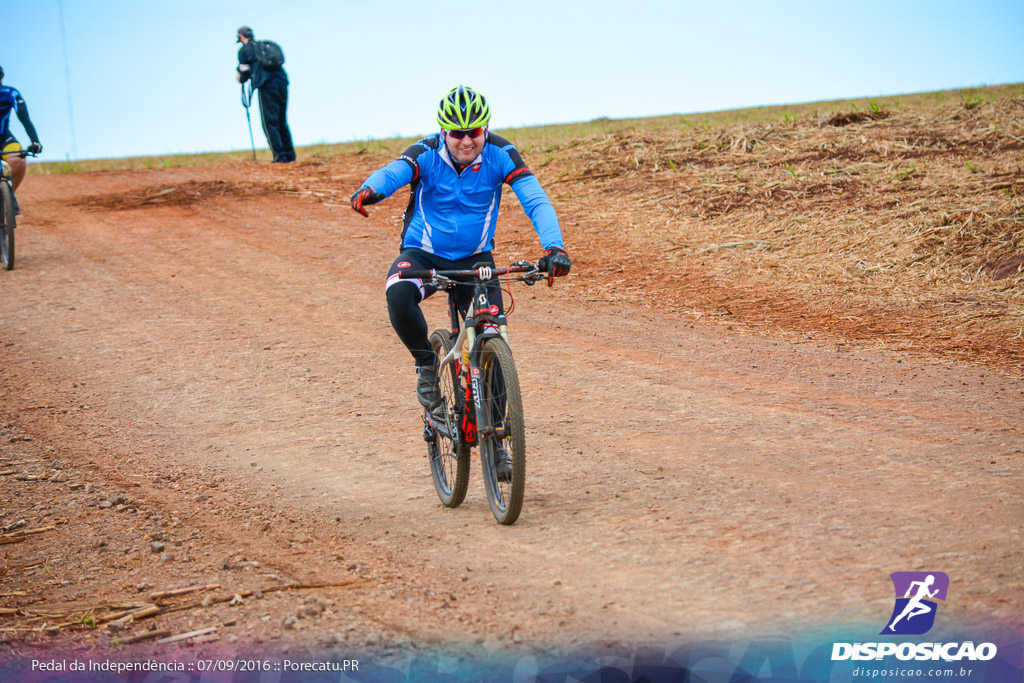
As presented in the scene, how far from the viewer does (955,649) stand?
3.53 metres

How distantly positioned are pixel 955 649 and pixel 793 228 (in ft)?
31.8

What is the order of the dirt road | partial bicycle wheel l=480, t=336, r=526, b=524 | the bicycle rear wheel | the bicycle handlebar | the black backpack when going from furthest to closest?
the black backpack → the bicycle rear wheel → the bicycle handlebar → partial bicycle wheel l=480, t=336, r=526, b=524 → the dirt road

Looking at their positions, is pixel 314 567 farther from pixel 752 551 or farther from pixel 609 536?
pixel 752 551

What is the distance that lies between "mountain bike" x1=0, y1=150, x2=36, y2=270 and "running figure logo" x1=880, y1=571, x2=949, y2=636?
12.3 meters

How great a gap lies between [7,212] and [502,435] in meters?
10.3

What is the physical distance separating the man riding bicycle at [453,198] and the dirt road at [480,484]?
4.37ft

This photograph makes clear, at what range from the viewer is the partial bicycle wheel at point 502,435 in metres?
4.81

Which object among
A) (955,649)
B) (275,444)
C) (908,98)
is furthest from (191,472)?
(908,98)

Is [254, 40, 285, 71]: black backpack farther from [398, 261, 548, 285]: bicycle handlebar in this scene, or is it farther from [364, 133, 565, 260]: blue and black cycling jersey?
[398, 261, 548, 285]: bicycle handlebar

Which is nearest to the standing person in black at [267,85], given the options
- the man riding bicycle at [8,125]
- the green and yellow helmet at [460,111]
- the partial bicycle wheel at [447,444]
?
the man riding bicycle at [8,125]

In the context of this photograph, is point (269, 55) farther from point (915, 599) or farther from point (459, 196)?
point (915, 599)

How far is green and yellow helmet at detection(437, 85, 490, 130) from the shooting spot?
5246 mm

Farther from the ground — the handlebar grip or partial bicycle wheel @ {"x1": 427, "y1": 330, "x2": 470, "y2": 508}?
the handlebar grip

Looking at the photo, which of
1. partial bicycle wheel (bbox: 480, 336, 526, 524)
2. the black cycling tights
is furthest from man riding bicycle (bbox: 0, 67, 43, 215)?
partial bicycle wheel (bbox: 480, 336, 526, 524)
